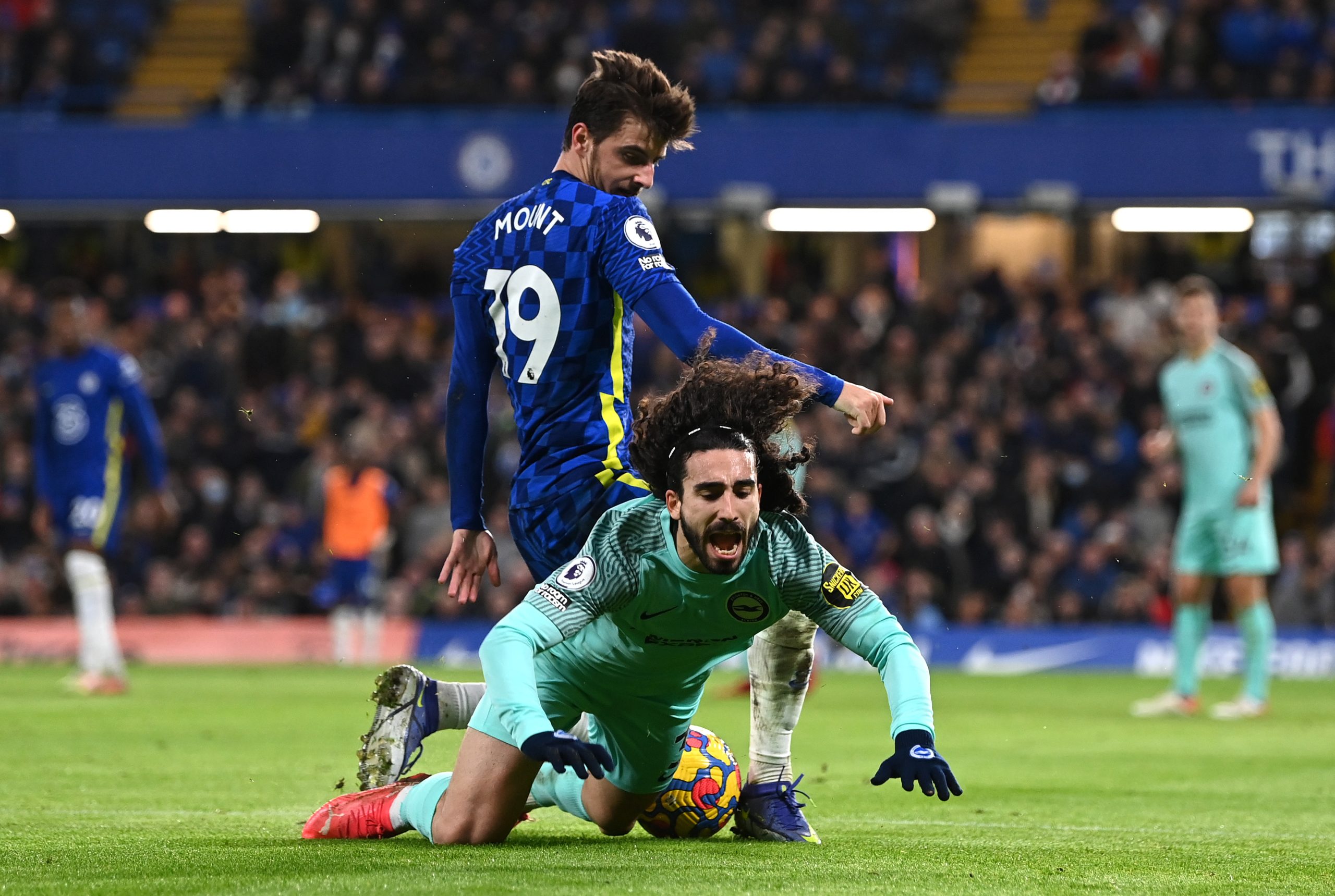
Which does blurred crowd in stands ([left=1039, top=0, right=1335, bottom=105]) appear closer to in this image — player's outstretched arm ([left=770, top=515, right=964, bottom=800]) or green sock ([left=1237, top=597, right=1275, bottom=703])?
green sock ([left=1237, top=597, right=1275, bottom=703])

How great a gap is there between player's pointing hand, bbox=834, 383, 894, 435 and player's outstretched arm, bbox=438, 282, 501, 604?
4.95ft

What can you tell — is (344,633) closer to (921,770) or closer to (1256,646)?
(1256,646)

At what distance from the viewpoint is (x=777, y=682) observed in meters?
5.78

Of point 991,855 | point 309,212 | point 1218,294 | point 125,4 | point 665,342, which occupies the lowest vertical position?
point 991,855

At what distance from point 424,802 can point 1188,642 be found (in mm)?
7594

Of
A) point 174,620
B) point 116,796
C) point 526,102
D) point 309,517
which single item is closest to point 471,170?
point 526,102

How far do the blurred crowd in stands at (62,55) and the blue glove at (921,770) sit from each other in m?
20.7

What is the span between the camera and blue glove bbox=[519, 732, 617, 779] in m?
4.36

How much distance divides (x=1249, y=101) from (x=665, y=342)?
56.3 feet

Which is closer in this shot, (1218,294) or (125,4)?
(1218,294)

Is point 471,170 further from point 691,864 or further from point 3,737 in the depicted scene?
point 691,864

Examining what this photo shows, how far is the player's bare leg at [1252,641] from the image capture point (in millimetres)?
11703

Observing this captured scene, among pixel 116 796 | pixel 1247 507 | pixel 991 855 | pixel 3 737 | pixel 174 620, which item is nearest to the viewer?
pixel 991 855

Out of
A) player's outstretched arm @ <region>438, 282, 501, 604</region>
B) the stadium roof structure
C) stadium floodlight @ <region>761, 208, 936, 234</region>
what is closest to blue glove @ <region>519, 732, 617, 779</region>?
player's outstretched arm @ <region>438, 282, 501, 604</region>
